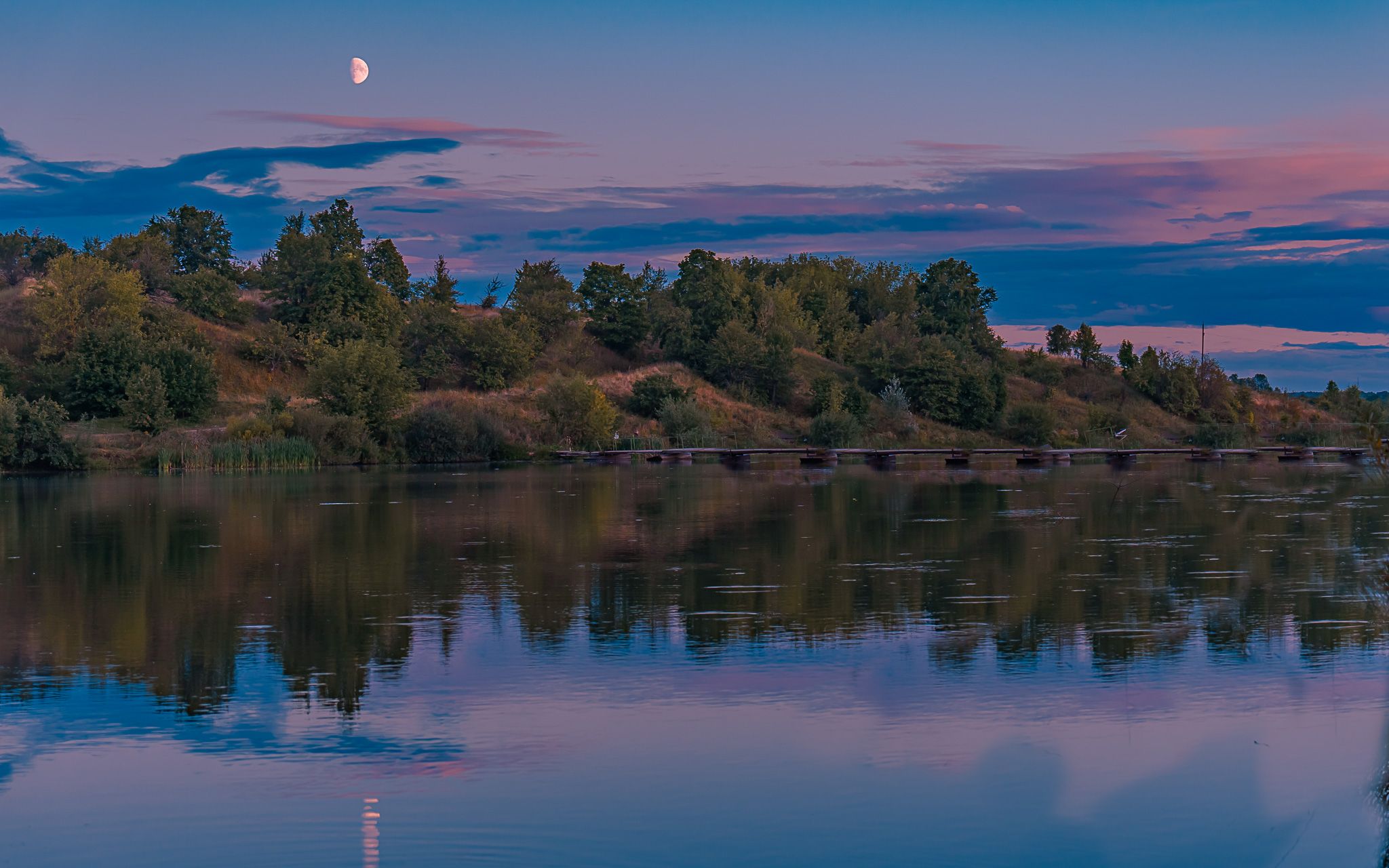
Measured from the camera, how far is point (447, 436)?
59.5 meters

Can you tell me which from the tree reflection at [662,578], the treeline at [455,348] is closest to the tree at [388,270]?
the treeline at [455,348]

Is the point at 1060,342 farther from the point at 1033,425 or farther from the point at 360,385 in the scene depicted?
the point at 360,385

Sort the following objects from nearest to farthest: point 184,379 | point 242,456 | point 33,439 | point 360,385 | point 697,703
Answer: point 697,703 → point 33,439 → point 242,456 → point 360,385 → point 184,379

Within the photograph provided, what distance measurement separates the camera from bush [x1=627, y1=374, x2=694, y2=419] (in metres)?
75.0

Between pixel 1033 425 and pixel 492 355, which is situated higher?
pixel 492 355

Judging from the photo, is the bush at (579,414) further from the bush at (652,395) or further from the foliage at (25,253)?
the foliage at (25,253)

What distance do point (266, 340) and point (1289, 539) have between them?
213 feet

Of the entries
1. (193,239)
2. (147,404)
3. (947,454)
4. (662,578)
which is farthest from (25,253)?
(662,578)

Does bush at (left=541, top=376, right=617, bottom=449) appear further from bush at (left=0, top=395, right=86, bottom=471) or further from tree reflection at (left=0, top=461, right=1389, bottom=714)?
tree reflection at (left=0, top=461, right=1389, bottom=714)

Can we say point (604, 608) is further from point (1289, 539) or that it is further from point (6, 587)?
point (1289, 539)

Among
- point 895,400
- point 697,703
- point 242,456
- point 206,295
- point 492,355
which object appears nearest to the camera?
point 697,703

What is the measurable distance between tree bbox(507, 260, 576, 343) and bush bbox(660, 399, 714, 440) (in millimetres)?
16450

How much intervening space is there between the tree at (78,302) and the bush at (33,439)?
16.2 meters

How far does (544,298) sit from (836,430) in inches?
1041
